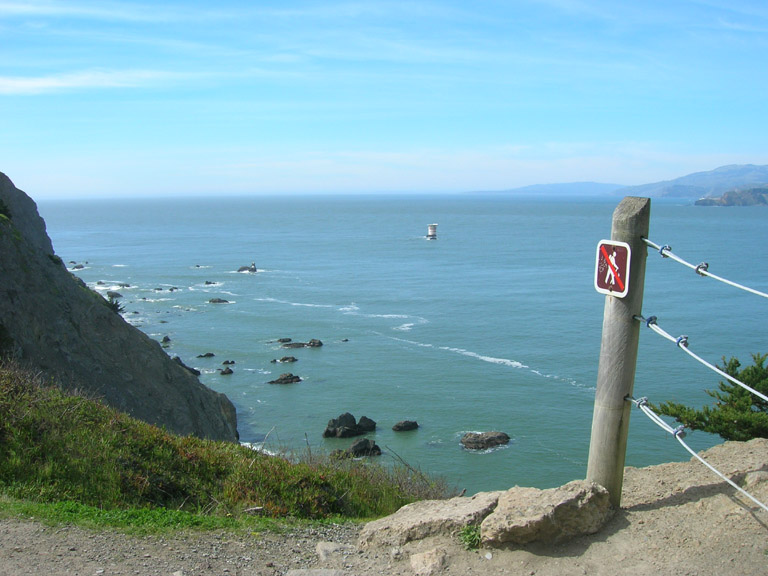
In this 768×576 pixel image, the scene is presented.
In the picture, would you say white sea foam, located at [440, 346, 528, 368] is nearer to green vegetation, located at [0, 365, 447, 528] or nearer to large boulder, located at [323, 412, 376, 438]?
large boulder, located at [323, 412, 376, 438]

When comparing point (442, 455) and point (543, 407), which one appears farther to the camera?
point (543, 407)

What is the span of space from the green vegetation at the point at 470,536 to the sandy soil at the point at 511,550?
56 millimetres

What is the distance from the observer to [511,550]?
559cm

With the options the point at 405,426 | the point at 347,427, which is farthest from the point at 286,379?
the point at 405,426

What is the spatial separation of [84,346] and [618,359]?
18361 millimetres

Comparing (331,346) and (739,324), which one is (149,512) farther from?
(739,324)

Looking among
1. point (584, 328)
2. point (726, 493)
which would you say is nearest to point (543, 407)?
point (584, 328)

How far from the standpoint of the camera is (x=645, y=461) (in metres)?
26.6

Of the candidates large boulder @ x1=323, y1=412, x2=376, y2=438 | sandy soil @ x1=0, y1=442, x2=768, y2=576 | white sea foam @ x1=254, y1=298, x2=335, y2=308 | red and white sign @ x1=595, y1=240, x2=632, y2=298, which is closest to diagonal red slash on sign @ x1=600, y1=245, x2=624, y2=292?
red and white sign @ x1=595, y1=240, x2=632, y2=298

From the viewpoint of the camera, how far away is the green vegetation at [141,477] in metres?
7.35

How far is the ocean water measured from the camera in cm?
3014

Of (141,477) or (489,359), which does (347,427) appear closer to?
(489,359)

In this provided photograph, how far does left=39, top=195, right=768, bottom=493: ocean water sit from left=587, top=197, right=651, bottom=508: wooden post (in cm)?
901

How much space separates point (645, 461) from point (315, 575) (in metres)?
23.7
